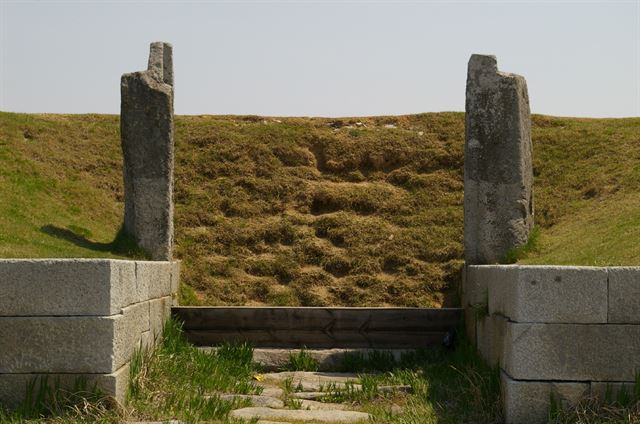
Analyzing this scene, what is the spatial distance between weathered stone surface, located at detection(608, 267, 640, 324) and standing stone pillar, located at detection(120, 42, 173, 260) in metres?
6.95

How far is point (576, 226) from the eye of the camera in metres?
14.0

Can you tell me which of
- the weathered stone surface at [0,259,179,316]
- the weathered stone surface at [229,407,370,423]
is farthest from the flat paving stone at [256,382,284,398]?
the weathered stone surface at [0,259,179,316]

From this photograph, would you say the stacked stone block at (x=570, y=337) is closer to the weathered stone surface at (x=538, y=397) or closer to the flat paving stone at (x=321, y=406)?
the weathered stone surface at (x=538, y=397)

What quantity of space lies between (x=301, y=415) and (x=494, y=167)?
17.5 feet

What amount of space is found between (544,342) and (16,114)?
15024 mm

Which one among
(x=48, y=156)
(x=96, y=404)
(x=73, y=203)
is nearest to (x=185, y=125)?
(x=48, y=156)

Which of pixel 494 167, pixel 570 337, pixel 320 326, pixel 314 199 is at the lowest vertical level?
pixel 320 326

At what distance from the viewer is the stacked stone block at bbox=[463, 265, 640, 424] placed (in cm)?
686

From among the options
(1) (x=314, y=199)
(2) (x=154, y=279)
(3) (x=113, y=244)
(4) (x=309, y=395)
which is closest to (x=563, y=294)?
(4) (x=309, y=395)

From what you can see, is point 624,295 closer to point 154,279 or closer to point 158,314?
point 154,279

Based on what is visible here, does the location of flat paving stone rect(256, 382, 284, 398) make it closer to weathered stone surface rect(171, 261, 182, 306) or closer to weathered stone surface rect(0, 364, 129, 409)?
weathered stone surface rect(0, 364, 129, 409)

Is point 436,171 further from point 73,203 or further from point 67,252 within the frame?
point 67,252

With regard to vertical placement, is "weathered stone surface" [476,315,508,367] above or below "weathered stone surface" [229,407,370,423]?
above

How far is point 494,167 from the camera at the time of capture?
463 inches
